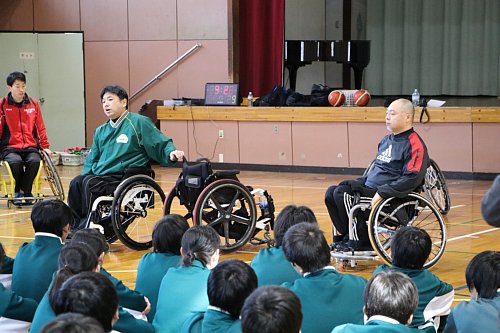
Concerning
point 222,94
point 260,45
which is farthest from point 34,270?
point 260,45

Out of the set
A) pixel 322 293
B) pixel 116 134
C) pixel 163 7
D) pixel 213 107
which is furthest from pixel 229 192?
pixel 163 7

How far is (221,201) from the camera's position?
5887 millimetres

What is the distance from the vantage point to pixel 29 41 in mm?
13125

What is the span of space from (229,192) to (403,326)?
3.32 meters

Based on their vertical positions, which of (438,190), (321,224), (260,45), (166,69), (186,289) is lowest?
(321,224)

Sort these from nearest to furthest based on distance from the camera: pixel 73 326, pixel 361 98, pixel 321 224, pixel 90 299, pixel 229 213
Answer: pixel 73 326 < pixel 90 299 < pixel 229 213 < pixel 321 224 < pixel 361 98

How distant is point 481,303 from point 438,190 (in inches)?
186

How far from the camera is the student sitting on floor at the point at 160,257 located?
3.74 metres

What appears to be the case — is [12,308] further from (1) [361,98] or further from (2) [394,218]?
(1) [361,98]

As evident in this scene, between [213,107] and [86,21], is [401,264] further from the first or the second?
[86,21]

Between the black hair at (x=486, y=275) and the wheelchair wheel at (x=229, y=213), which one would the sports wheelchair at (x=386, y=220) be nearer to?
the wheelchair wheel at (x=229, y=213)

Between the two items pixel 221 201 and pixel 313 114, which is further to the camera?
pixel 313 114

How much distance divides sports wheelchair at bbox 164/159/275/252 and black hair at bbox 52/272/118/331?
10.6ft

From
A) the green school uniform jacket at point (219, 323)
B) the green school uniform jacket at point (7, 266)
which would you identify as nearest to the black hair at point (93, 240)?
the green school uniform jacket at point (7, 266)
